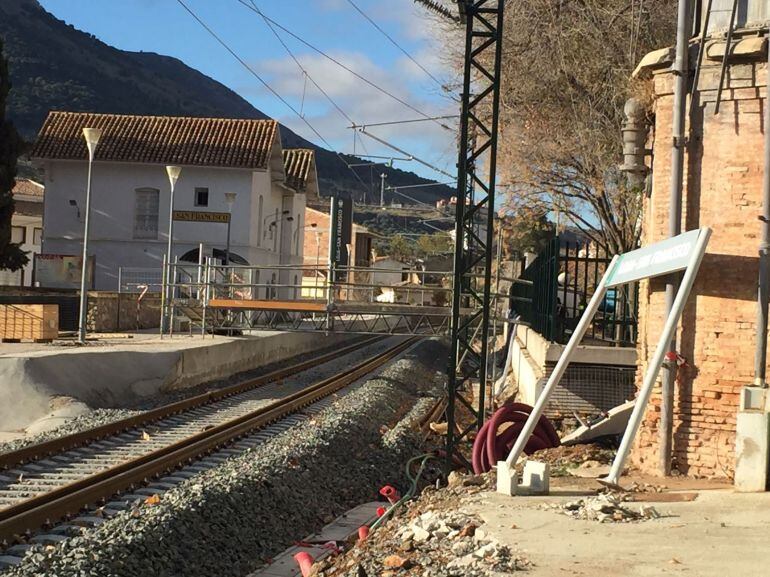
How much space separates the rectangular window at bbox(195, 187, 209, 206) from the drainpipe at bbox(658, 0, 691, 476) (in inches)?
1749

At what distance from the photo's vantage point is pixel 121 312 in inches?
1469

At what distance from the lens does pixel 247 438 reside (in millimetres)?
17844

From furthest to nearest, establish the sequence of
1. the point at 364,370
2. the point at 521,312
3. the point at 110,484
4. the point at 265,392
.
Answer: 1. the point at 364,370
2. the point at 521,312
3. the point at 265,392
4. the point at 110,484

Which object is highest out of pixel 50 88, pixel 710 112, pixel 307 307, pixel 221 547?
pixel 50 88

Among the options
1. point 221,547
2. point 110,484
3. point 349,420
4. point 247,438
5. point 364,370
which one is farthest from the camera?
point 364,370

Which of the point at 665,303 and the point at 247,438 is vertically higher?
the point at 665,303

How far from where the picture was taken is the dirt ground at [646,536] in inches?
300

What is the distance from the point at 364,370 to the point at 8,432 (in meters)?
17.2

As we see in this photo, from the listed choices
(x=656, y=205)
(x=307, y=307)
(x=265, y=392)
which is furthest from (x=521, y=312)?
(x=656, y=205)

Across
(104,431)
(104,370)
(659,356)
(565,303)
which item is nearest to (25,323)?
(104,370)

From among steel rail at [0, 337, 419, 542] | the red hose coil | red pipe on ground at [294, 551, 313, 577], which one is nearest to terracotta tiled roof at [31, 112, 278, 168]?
steel rail at [0, 337, 419, 542]

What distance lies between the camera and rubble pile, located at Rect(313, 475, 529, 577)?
25.7 feet

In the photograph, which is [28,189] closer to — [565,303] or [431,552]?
[565,303]

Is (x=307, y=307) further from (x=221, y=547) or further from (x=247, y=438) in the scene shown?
(x=221, y=547)
